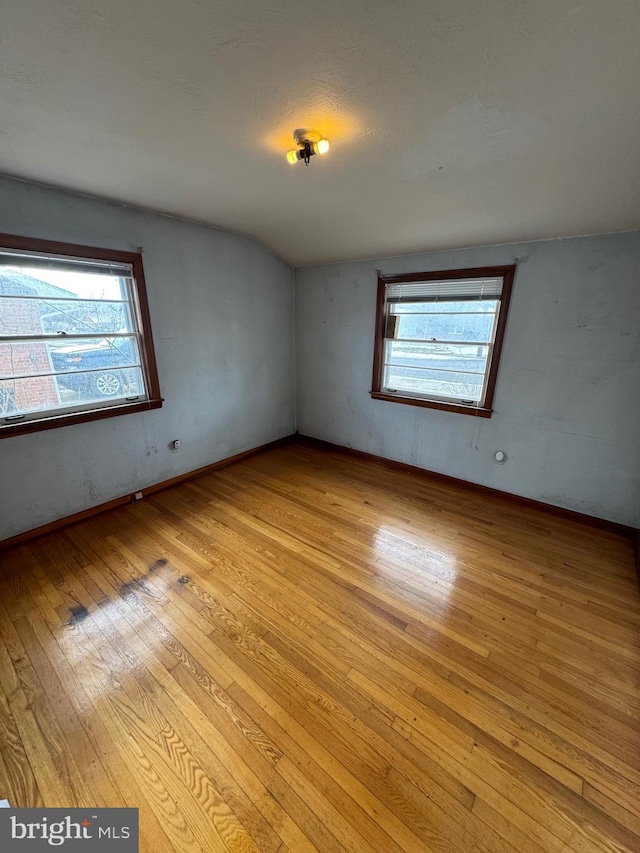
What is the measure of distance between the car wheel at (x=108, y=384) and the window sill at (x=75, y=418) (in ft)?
0.45

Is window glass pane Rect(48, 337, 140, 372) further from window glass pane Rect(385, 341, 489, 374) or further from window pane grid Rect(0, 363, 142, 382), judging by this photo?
window glass pane Rect(385, 341, 489, 374)

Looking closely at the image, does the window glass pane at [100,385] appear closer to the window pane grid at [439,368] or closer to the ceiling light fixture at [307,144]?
the ceiling light fixture at [307,144]

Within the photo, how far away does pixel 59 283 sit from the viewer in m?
2.31

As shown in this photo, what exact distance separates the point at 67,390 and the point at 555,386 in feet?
13.0

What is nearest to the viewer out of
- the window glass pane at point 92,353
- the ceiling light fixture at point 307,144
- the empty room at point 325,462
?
the empty room at point 325,462

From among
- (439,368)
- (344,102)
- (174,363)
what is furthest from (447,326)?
(174,363)

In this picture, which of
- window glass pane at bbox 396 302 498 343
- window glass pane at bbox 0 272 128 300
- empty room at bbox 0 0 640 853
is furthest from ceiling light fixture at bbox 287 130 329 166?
window glass pane at bbox 396 302 498 343

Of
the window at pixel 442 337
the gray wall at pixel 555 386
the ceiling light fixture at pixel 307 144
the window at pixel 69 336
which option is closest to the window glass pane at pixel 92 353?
the window at pixel 69 336

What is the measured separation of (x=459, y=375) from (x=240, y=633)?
9.27 ft

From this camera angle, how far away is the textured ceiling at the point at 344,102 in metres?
0.97

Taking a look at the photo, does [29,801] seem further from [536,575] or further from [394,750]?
[536,575]

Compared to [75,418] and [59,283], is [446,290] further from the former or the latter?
[75,418]

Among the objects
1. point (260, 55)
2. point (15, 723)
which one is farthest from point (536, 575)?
point (260, 55)

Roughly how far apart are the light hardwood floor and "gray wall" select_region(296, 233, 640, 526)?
0.51 metres
